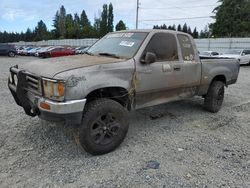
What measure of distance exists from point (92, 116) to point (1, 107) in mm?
3602

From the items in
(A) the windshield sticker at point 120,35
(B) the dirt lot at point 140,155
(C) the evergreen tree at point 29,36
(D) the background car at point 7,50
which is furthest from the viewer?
(C) the evergreen tree at point 29,36

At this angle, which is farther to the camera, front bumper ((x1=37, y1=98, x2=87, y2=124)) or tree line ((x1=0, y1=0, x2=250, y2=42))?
tree line ((x1=0, y1=0, x2=250, y2=42))

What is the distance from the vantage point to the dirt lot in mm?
3396

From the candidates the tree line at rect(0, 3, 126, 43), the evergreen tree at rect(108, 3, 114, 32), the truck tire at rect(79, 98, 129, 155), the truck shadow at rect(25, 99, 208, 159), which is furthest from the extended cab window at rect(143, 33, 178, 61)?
the evergreen tree at rect(108, 3, 114, 32)

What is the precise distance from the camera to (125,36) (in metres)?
5.01

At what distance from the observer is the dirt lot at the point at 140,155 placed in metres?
3.40

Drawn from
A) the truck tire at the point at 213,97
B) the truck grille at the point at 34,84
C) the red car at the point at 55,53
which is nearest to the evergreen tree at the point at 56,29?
the red car at the point at 55,53

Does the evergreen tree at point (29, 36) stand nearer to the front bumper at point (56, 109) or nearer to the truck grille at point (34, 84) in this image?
the truck grille at point (34, 84)

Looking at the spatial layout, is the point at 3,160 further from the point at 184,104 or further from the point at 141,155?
the point at 184,104

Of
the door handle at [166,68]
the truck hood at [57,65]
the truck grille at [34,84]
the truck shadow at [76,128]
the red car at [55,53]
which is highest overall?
the truck hood at [57,65]

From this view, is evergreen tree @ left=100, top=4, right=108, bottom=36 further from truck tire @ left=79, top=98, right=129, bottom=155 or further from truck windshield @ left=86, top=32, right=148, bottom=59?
truck tire @ left=79, top=98, right=129, bottom=155

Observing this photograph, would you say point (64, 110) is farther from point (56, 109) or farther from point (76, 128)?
point (76, 128)

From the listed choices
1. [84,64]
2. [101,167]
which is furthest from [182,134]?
[84,64]

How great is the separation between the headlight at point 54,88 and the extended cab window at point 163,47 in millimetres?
1693
